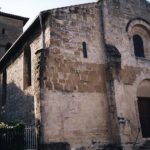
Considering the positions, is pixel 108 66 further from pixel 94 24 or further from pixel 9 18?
pixel 9 18

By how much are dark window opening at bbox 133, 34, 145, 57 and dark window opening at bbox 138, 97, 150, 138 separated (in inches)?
107

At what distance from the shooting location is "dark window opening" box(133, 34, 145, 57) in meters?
15.8

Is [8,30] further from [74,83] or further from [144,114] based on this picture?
[144,114]

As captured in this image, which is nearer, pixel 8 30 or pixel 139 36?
pixel 139 36

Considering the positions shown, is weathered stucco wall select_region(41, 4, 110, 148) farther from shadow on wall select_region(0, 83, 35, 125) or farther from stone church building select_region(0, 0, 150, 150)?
shadow on wall select_region(0, 83, 35, 125)

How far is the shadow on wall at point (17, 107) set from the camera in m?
14.1

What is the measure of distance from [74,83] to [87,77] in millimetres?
865

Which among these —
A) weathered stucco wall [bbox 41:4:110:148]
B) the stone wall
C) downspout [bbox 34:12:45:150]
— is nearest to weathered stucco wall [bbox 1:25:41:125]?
downspout [bbox 34:12:45:150]

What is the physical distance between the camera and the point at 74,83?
494 inches

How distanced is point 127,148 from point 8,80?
30.2 feet

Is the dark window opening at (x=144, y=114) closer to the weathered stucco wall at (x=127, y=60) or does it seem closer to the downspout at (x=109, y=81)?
the weathered stucco wall at (x=127, y=60)

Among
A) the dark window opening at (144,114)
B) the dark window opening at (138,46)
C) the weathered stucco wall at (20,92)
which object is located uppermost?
the dark window opening at (138,46)

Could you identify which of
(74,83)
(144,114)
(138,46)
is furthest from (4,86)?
(144,114)

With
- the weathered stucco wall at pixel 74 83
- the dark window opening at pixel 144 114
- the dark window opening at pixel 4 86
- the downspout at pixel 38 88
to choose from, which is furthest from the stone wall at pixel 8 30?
the dark window opening at pixel 144 114
